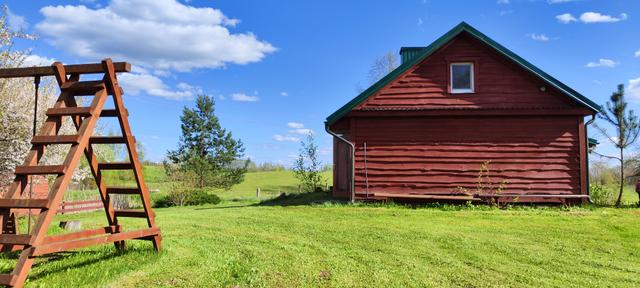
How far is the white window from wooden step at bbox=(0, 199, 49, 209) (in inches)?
458

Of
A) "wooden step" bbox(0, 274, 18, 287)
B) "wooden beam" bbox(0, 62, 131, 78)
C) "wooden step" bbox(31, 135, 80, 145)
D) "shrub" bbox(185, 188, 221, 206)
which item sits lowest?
"shrub" bbox(185, 188, 221, 206)

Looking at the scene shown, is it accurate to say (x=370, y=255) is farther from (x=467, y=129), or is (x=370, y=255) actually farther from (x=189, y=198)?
(x=189, y=198)

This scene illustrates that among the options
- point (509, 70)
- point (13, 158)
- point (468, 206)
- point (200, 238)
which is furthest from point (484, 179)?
point (13, 158)

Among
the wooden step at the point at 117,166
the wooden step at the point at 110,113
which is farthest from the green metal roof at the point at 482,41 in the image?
the wooden step at the point at 110,113

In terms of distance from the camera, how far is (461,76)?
13.7 metres

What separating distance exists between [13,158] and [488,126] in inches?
625

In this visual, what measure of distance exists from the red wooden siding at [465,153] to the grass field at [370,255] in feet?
8.31

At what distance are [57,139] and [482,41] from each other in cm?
1180

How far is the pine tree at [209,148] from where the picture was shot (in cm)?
3897

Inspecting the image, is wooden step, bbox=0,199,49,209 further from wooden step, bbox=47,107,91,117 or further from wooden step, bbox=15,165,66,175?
wooden step, bbox=47,107,91,117

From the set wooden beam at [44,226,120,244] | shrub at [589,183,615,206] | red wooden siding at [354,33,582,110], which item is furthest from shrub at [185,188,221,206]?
wooden beam at [44,226,120,244]

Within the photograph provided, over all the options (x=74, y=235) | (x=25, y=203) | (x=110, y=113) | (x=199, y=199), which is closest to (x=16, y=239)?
(x=25, y=203)

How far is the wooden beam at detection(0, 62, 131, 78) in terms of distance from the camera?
538 cm

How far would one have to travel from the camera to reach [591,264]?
6.32 metres
